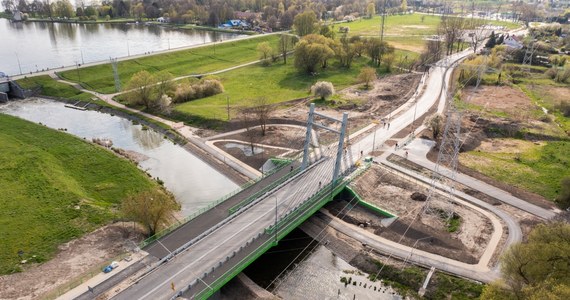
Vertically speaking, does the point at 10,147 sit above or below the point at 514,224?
above

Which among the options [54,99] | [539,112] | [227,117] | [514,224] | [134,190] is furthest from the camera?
[54,99]

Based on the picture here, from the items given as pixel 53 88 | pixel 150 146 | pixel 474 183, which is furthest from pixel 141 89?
pixel 474 183

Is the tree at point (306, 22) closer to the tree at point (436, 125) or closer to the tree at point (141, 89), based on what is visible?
the tree at point (141, 89)

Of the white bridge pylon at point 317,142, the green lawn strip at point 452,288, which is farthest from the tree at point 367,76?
the green lawn strip at point 452,288

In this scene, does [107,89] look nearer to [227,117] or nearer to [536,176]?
[227,117]

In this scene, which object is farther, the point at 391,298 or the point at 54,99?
the point at 54,99

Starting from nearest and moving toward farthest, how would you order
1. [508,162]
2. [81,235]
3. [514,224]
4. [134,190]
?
[81,235], [514,224], [134,190], [508,162]

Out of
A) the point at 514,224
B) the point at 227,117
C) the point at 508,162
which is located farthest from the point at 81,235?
the point at 508,162
